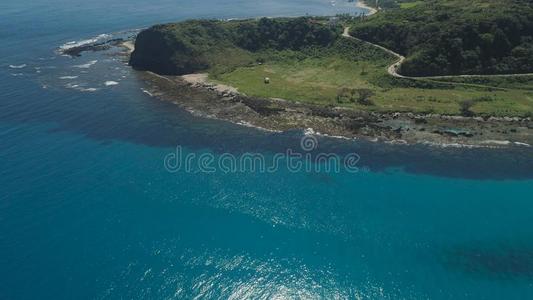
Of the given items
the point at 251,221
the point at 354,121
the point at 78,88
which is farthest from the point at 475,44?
the point at 78,88

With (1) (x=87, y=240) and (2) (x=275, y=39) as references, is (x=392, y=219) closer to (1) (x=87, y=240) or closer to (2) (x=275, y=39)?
(1) (x=87, y=240)

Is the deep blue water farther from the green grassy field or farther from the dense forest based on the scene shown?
the dense forest

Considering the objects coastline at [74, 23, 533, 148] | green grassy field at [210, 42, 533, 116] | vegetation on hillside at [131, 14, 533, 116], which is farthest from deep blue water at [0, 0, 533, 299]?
vegetation on hillside at [131, 14, 533, 116]

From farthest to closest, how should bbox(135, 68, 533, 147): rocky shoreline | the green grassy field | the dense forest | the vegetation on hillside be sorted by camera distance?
the dense forest
the vegetation on hillside
the green grassy field
bbox(135, 68, 533, 147): rocky shoreline

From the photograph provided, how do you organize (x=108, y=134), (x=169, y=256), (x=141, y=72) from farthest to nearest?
(x=141, y=72) → (x=108, y=134) → (x=169, y=256)

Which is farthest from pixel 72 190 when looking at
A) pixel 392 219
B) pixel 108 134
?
pixel 392 219

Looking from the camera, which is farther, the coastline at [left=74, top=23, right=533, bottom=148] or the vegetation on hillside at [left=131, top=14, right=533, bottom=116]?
the vegetation on hillside at [left=131, top=14, right=533, bottom=116]

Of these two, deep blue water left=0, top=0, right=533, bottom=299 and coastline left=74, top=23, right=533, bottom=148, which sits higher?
coastline left=74, top=23, right=533, bottom=148
